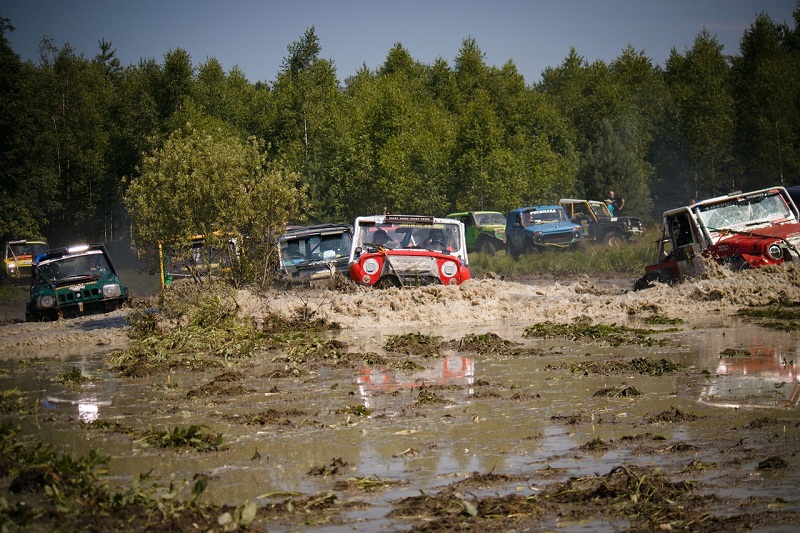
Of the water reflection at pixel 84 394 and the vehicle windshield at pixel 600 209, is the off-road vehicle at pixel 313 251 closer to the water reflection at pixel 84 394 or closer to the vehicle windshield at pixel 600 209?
the water reflection at pixel 84 394

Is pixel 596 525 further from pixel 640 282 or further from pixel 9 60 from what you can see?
pixel 9 60

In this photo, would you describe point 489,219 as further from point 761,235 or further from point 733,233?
point 761,235

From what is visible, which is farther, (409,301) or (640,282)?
(640,282)

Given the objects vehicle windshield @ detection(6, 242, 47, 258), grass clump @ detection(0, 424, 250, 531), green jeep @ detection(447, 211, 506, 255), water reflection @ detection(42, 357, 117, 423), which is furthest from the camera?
vehicle windshield @ detection(6, 242, 47, 258)

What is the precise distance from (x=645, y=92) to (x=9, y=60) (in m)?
38.0

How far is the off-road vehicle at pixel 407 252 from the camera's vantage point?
55.2ft

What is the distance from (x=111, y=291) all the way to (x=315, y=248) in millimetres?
4298

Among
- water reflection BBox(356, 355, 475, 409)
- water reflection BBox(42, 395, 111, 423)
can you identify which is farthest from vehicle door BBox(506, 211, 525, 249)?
water reflection BBox(42, 395, 111, 423)

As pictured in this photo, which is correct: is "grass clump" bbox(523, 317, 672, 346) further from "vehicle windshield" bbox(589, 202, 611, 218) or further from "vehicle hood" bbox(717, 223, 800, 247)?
"vehicle windshield" bbox(589, 202, 611, 218)

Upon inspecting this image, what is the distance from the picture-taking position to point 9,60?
4188 cm

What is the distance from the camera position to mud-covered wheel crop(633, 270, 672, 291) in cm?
1816

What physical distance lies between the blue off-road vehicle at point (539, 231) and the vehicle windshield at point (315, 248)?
1437 centimetres

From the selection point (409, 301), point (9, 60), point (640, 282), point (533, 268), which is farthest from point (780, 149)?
point (9, 60)

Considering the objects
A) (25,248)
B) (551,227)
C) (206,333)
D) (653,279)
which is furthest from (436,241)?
(25,248)
